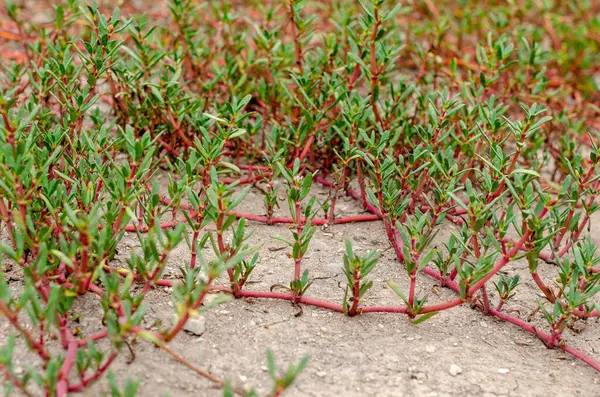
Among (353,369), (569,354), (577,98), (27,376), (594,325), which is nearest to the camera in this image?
(27,376)

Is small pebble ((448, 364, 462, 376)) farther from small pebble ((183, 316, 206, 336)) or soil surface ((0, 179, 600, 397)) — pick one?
small pebble ((183, 316, 206, 336))

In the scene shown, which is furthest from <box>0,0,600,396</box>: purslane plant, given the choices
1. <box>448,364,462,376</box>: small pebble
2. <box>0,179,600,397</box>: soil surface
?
<box>448,364,462,376</box>: small pebble

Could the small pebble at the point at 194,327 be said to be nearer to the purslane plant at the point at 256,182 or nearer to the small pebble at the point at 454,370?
the purslane plant at the point at 256,182

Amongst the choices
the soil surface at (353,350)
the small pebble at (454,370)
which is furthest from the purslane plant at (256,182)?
the small pebble at (454,370)

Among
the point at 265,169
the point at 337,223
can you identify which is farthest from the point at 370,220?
the point at 265,169

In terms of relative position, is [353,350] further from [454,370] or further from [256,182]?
[256,182]

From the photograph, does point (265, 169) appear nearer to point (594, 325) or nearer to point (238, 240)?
point (238, 240)
